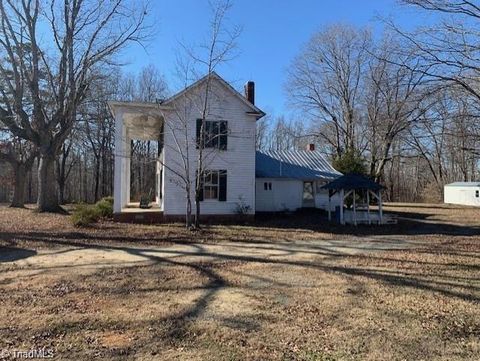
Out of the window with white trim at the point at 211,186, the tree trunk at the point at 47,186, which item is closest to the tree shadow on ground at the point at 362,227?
the window with white trim at the point at 211,186

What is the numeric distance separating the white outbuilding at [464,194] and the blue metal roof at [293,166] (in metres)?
19.9

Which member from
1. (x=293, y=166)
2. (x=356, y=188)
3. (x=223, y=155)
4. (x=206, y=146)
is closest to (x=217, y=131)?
(x=206, y=146)

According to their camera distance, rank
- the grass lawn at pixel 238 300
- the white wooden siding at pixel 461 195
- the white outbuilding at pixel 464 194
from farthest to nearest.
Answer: the white wooden siding at pixel 461 195
the white outbuilding at pixel 464 194
the grass lawn at pixel 238 300

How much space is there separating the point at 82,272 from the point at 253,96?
1689 centimetres

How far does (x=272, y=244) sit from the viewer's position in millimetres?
13242

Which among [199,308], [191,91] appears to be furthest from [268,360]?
[191,91]

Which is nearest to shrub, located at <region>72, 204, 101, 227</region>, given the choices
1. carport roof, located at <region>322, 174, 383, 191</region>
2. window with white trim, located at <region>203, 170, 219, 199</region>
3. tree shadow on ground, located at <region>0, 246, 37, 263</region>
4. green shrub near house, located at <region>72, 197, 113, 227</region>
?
green shrub near house, located at <region>72, 197, 113, 227</region>

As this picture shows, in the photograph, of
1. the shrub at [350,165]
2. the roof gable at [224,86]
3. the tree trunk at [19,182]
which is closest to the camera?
the roof gable at [224,86]

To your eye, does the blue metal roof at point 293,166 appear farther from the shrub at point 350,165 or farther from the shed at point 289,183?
the shrub at point 350,165

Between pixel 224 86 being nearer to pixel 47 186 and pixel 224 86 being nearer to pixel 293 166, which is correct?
pixel 293 166

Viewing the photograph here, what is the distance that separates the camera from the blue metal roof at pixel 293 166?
2564 centimetres

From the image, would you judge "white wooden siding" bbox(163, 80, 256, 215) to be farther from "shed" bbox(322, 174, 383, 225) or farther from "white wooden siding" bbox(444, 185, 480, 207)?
"white wooden siding" bbox(444, 185, 480, 207)

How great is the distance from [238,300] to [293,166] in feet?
69.4

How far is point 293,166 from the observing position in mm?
27266
